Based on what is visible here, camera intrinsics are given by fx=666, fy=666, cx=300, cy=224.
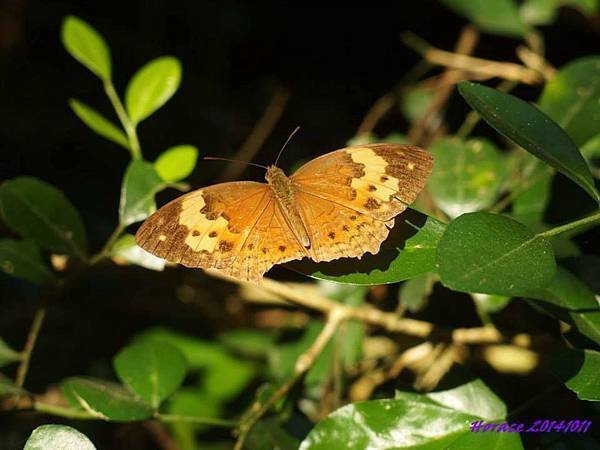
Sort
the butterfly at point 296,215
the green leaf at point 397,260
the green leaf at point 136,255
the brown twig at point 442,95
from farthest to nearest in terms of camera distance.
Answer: the brown twig at point 442,95, the green leaf at point 136,255, the butterfly at point 296,215, the green leaf at point 397,260

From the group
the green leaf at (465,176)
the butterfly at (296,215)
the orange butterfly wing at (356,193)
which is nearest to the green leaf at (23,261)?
the butterfly at (296,215)

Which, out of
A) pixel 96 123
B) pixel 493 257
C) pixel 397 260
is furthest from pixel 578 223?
pixel 96 123

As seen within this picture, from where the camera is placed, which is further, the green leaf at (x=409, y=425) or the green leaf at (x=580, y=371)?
the green leaf at (x=409, y=425)

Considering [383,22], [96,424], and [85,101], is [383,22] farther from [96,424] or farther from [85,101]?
[96,424]

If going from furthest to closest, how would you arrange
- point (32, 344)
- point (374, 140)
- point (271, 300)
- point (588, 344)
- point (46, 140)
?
point (46, 140)
point (271, 300)
point (374, 140)
point (32, 344)
point (588, 344)

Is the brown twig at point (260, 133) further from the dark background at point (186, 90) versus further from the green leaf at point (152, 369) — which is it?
the green leaf at point (152, 369)

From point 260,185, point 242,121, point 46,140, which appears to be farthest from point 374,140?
point 46,140

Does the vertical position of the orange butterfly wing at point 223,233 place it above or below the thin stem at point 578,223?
below
